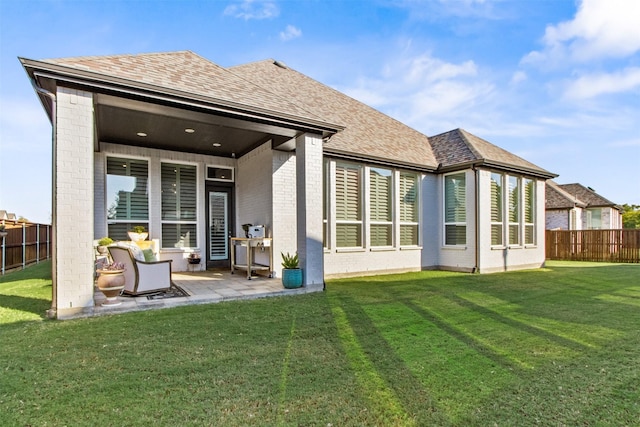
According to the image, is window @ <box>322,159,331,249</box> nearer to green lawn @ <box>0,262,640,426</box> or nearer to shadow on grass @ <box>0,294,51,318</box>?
green lawn @ <box>0,262,640,426</box>

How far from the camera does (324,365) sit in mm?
3143

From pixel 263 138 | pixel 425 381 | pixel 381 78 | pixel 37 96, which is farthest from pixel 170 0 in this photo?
pixel 425 381

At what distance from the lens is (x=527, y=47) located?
11.5m

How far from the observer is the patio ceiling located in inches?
218

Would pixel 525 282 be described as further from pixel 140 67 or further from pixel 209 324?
pixel 140 67

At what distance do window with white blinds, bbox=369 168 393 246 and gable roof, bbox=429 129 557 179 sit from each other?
2.16 metres

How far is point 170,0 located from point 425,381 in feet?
34.6

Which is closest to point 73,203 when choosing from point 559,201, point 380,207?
point 380,207

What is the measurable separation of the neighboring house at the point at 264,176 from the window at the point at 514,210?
5cm

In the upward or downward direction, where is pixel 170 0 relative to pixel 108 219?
upward

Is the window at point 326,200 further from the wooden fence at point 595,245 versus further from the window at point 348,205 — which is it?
the wooden fence at point 595,245

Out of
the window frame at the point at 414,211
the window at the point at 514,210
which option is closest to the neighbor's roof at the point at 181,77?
the window frame at the point at 414,211

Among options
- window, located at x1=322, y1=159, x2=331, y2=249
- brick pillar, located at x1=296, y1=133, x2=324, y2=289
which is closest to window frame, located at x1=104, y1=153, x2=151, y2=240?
brick pillar, located at x1=296, y1=133, x2=324, y2=289

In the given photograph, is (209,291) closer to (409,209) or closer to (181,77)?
(181,77)
